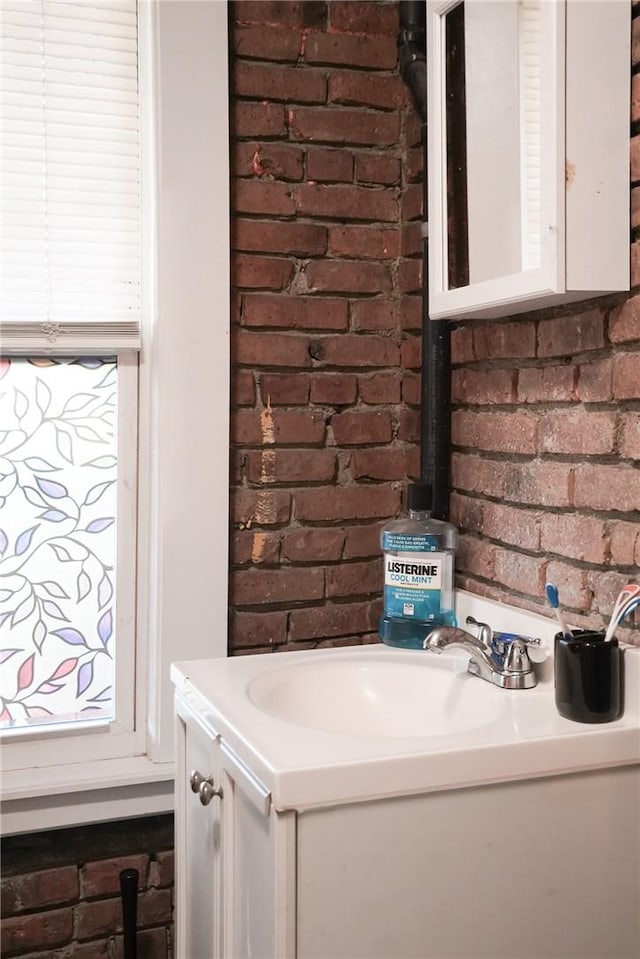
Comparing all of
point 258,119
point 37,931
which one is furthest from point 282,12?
point 37,931

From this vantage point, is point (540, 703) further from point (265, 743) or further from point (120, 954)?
point (120, 954)

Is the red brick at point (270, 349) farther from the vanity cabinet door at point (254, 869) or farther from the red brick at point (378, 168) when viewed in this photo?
the vanity cabinet door at point (254, 869)

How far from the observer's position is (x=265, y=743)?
1188 mm

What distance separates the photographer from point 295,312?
1862mm

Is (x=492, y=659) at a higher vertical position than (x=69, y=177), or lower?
lower

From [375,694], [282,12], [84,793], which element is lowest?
[84,793]

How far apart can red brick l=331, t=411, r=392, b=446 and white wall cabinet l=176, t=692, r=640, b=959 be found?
746mm

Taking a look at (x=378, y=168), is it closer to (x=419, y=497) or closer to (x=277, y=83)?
(x=277, y=83)

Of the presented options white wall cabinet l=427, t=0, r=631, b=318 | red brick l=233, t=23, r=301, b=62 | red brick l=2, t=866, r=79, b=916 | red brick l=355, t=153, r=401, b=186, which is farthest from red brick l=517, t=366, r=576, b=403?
red brick l=2, t=866, r=79, b=916

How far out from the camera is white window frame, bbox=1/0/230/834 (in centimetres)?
175

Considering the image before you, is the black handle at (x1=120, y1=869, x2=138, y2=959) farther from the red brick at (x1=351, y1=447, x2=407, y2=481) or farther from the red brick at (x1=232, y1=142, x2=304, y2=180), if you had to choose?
the red brick at (x1=232, y1=142, x2=304, y2=180)

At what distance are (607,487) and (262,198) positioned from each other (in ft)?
2.84

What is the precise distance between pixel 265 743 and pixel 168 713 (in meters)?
0.64

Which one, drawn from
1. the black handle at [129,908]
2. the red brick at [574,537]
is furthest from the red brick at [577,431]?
the black handle at [129,908]
